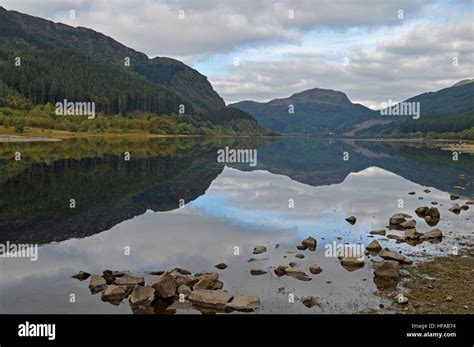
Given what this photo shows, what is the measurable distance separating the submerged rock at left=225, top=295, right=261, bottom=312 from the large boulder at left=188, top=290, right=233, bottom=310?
26cm

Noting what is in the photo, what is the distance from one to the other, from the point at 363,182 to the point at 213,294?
185ft

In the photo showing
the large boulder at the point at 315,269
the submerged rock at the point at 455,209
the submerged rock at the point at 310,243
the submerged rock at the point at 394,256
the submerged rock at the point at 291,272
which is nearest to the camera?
the submerged rock at the point at 291,272

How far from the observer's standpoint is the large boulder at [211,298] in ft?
61.8

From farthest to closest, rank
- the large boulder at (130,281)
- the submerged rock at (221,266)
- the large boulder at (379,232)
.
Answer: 1. the large boulder at (379,232)
2. the submerged rock at (221,266)
3. the large boulder at (130,281)

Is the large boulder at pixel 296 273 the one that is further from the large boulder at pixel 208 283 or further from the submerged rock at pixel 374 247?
the submerged rock at pixel 374 247

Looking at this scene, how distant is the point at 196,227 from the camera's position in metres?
35.8

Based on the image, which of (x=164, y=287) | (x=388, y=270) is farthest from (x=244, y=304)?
(x=388, y=270)

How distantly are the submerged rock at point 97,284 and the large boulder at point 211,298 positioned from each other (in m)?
4.61

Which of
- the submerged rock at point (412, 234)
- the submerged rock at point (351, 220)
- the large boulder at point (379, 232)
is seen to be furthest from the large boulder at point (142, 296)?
the submerged rock at point (351, 220)

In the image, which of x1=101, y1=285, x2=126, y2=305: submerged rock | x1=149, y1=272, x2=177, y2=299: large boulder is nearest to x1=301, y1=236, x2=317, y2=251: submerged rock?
x1=149, y1=272, x2=177, y2=299: large boulder

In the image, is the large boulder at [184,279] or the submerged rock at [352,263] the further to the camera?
the submerged rock at [352,263]

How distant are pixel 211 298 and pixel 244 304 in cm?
150

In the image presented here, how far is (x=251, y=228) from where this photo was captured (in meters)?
36.2

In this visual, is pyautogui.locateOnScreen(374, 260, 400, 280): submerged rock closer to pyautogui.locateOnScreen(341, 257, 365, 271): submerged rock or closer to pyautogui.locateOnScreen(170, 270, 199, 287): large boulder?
pyautogui.locateOnScreen(341, 257, 365, 271): submerged rock
